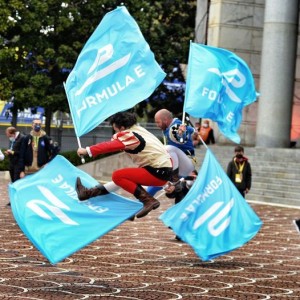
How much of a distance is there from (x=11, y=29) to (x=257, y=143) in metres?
12.4

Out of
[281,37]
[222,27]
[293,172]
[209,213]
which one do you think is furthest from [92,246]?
[222,27]

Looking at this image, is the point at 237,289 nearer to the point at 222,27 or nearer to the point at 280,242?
the point at 280,242

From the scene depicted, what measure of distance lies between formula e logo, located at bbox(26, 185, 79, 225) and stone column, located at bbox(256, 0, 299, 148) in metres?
25.8

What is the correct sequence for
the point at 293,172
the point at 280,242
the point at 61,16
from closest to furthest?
the point at 280,242
the point at 293,172
the point at 61,16

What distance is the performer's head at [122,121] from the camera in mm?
12930

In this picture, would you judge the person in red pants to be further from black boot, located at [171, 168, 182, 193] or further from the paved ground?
the paved ground

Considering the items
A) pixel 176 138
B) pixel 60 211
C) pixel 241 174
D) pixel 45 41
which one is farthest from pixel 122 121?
pixel 45 41

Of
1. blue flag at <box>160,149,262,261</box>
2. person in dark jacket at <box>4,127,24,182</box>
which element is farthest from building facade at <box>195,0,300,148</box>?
blue flag at <box>160,149,262,261</box>

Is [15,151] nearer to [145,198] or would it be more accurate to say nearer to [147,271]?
[147,271]

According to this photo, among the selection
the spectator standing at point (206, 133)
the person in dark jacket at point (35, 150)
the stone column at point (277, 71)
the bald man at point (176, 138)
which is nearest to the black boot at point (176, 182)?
the bald man at point (176, 138)

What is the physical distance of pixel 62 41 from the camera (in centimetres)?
A: 4819

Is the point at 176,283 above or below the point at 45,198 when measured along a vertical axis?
below

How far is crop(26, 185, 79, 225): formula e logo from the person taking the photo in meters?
12.4

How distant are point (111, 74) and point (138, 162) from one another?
1037 mm
